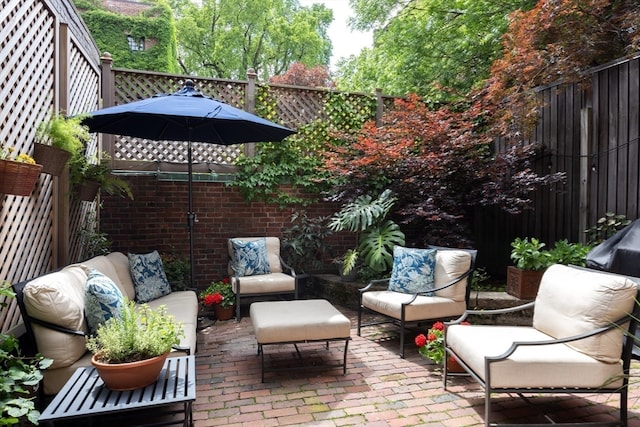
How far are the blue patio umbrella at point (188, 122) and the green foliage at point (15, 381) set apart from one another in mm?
1743

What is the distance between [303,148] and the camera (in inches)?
239

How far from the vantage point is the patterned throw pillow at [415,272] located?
3.79 m

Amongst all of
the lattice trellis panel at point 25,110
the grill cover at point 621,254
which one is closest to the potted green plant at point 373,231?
the grill cover at point 621,254

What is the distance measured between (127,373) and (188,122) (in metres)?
2.71

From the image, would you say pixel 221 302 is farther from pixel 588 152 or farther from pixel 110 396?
pixel 588 152

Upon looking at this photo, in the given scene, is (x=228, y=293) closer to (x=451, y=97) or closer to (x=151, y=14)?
(x=451, y=97)

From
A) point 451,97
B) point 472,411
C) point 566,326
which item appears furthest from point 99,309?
point 451,97

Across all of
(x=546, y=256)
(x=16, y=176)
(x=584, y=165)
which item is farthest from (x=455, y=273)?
(x=16, y=176)

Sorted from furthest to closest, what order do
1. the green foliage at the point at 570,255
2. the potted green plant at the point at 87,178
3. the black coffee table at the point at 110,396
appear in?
the green foliage at the point at 570,255
the potted green plant at the point at 87,178
the black coffee table at the point at 110,396

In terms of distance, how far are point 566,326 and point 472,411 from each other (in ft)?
2.63

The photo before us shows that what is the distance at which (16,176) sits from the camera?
208cm

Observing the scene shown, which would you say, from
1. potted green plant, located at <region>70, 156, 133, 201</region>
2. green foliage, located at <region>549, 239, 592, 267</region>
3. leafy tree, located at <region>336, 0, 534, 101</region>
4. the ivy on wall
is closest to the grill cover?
green foliage, located at <region>549, 239, 592, 267</region>

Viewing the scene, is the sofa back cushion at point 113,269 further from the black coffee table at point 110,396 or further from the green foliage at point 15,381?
the black coffee table at point 110,396

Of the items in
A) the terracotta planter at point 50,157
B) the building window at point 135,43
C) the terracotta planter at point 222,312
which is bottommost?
the terracotta planter at point 222,312
